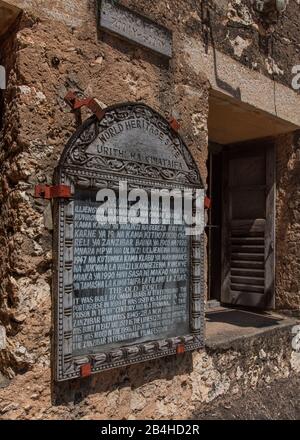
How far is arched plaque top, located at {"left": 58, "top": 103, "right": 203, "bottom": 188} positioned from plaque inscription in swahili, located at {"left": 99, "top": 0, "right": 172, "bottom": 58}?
420mm

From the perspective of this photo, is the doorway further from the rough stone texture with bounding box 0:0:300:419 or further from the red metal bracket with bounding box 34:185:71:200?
the red metal bracket with bounding box 34:185:71:200

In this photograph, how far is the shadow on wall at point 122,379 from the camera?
2.17 m

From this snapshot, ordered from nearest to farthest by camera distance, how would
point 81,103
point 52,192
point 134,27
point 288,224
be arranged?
point 52,192 < point 81,103 < point 134,27 < point 288,224

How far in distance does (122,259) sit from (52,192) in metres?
0.52

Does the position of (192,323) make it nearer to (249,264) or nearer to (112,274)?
(112,274)

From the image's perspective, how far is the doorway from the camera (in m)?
4.13

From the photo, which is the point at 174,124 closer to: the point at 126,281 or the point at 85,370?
the point at 126,281

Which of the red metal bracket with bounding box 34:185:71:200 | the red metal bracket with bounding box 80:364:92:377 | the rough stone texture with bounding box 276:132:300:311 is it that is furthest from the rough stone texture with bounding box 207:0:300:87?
the red metal bracket with bounding box 80:364:92:377

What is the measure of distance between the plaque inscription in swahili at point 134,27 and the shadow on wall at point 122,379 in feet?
5.93

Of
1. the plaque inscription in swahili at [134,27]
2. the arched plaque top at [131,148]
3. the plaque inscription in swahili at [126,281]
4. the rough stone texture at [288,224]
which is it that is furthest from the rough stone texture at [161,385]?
the plaque inscription in swahili at [134,27]

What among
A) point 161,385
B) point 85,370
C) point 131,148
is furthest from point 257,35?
point 85,370

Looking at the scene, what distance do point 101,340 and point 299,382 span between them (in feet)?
7.02

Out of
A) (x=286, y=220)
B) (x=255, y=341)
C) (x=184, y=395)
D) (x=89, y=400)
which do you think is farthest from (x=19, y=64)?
(x=286, y=220)

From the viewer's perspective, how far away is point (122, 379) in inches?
95.3
